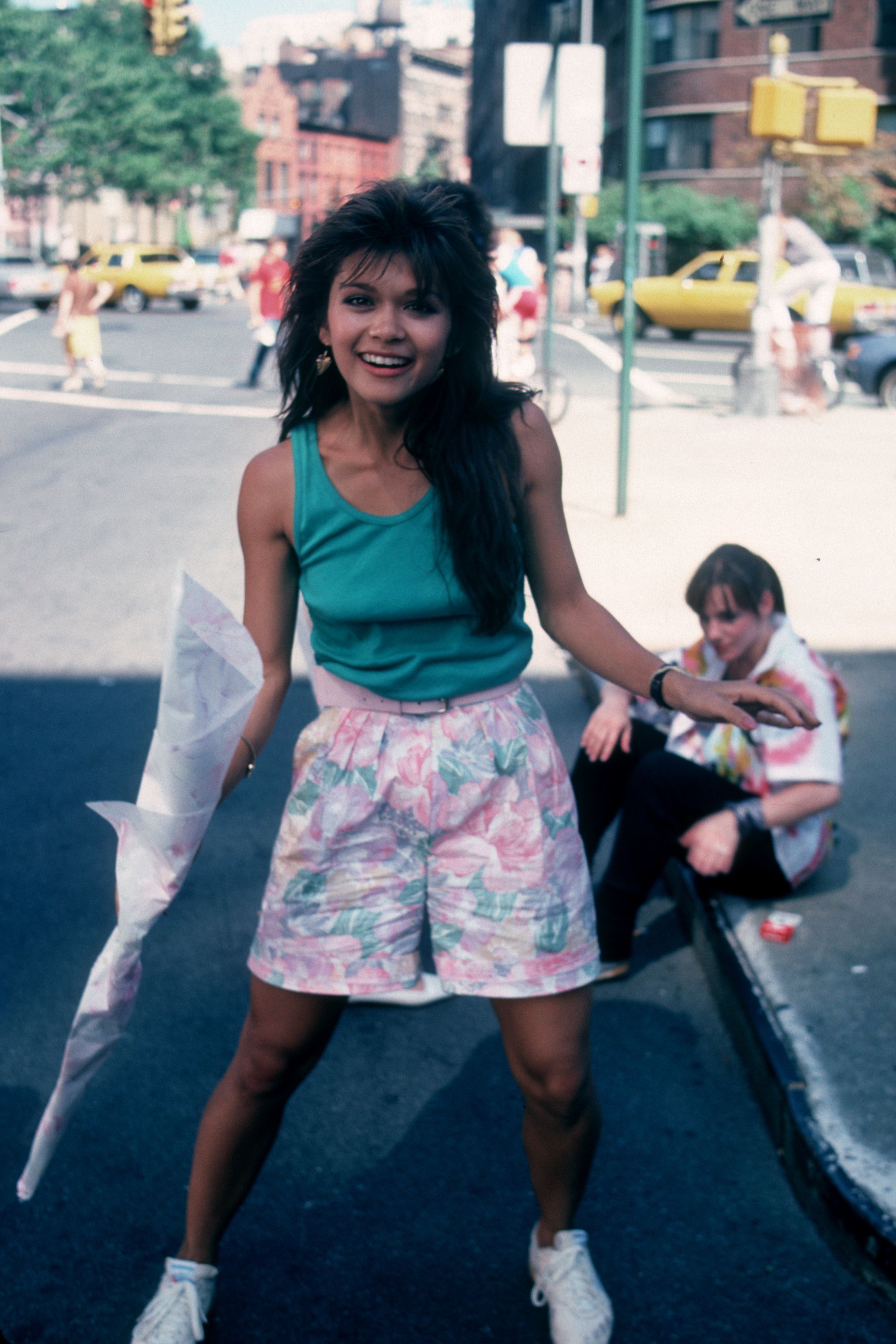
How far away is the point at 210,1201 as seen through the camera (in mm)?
2471

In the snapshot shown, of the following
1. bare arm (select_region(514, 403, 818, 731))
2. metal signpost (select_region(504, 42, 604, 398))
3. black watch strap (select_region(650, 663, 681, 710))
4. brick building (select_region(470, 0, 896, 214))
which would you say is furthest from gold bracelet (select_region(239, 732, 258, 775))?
brick building (select_region(470, 0, 896, 214))

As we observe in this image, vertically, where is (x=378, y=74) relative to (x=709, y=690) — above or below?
above

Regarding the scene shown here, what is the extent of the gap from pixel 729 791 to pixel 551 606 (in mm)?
1515

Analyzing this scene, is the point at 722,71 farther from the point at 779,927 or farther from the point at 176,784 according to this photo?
the point at 176,784

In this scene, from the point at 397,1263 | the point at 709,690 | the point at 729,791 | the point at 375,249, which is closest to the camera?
the point at 375,249

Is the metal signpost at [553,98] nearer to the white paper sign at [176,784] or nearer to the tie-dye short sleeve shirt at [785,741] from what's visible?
the tie-dye short sleeve shirt at [785,741]

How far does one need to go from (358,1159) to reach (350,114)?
13713cm

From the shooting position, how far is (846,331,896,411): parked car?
16906mm

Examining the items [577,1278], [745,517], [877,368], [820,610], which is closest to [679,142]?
[877,368]

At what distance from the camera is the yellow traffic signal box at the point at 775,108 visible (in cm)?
1337

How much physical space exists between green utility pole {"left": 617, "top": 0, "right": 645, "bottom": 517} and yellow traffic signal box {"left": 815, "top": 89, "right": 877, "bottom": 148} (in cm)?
479

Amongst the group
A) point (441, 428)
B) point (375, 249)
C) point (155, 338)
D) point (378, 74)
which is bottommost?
point (155, 338)

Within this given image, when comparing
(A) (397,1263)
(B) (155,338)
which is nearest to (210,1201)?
(A) (397,1263)

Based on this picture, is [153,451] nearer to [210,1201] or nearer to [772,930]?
[772,930]
